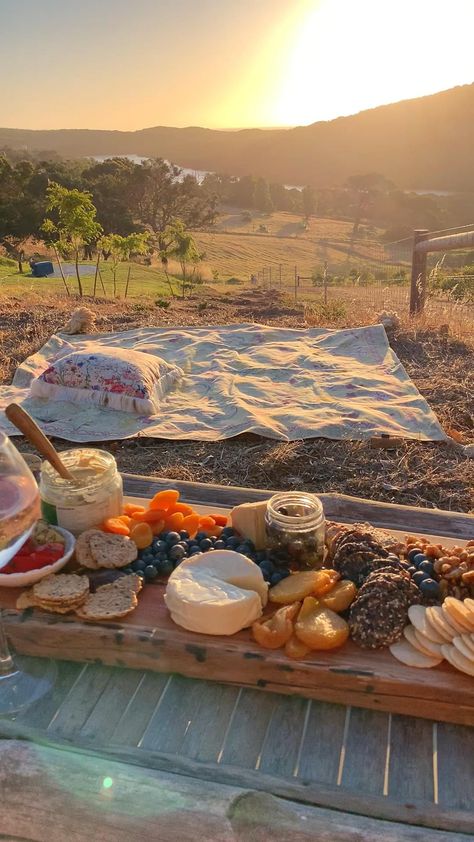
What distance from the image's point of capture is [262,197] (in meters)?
82.4

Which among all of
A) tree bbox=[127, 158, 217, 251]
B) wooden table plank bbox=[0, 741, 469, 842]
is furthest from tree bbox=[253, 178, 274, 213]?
wooden table plank bbox=[0, 741, 469, 842]

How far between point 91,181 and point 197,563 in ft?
148

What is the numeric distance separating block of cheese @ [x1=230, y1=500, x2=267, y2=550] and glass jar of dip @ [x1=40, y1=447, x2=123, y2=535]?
15.0 inches

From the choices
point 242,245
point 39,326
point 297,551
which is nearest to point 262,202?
point 242,245

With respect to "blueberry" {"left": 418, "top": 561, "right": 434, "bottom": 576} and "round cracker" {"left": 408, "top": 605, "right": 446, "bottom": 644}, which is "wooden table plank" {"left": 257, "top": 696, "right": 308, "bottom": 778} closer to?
"round cracker" {"left": 408, "top": 605, "right": 446, "bottom": 644}

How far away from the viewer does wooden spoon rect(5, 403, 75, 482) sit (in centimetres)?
152

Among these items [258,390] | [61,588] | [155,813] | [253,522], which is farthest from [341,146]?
[155,813]

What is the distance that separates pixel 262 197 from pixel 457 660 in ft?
284

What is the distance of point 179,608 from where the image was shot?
142cm

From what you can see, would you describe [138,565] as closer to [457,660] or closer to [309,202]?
[457,660]

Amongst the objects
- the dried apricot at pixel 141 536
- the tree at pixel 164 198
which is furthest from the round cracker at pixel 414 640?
the tree at pixel 164 198

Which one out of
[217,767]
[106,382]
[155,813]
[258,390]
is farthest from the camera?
[258,390]

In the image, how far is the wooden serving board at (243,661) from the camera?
1.26m

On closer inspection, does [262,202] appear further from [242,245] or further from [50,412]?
[50,412]
